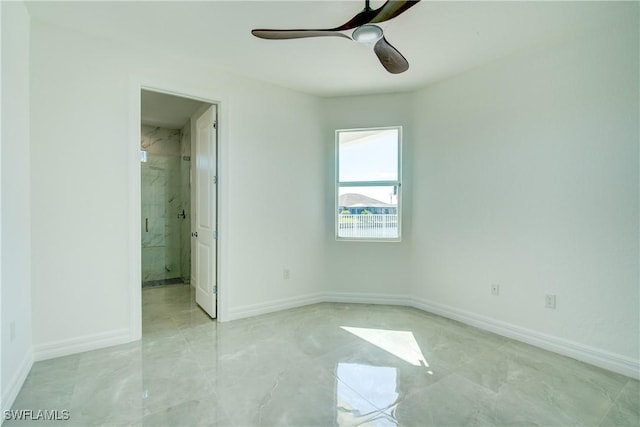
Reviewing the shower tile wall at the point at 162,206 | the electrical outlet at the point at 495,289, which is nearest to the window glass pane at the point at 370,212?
the electrical outlet at the point at 495,289

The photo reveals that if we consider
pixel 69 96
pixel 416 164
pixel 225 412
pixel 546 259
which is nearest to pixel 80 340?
pixel 225 412

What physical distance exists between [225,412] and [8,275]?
5.11ft

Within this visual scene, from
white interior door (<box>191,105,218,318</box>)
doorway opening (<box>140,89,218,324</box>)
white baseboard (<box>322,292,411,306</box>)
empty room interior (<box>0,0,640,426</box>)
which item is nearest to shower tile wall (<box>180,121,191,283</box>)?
doorway opening (<box>140,89,218,324</box>)

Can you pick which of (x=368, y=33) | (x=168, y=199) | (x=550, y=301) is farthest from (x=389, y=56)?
(x=168, y=199)

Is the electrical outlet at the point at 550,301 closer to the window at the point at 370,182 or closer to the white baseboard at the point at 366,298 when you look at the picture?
the white baseboard at the point at 366,298

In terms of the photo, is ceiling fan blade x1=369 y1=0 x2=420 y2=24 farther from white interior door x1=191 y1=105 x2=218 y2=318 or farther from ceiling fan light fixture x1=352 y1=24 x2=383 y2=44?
white interior door x1=191 y1=105 x2=218 y2=318

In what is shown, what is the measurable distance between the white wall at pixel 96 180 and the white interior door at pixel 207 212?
152 millimetres

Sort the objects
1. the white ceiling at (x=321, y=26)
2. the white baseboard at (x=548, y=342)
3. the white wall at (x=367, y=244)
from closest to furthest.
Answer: the white ceiling at (x=321, y=26) → the white baseboard at (x=548, y=342) → the white wall at (x=367, y=244)

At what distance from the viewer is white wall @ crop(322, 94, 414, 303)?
3.88m

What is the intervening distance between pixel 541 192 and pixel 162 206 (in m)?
5.17

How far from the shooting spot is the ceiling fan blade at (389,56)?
82.8 inches

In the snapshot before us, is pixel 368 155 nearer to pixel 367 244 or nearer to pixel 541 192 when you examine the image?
pixel 367 244

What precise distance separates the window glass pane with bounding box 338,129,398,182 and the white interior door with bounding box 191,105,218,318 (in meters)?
1.55

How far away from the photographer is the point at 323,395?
2053 millimetres
